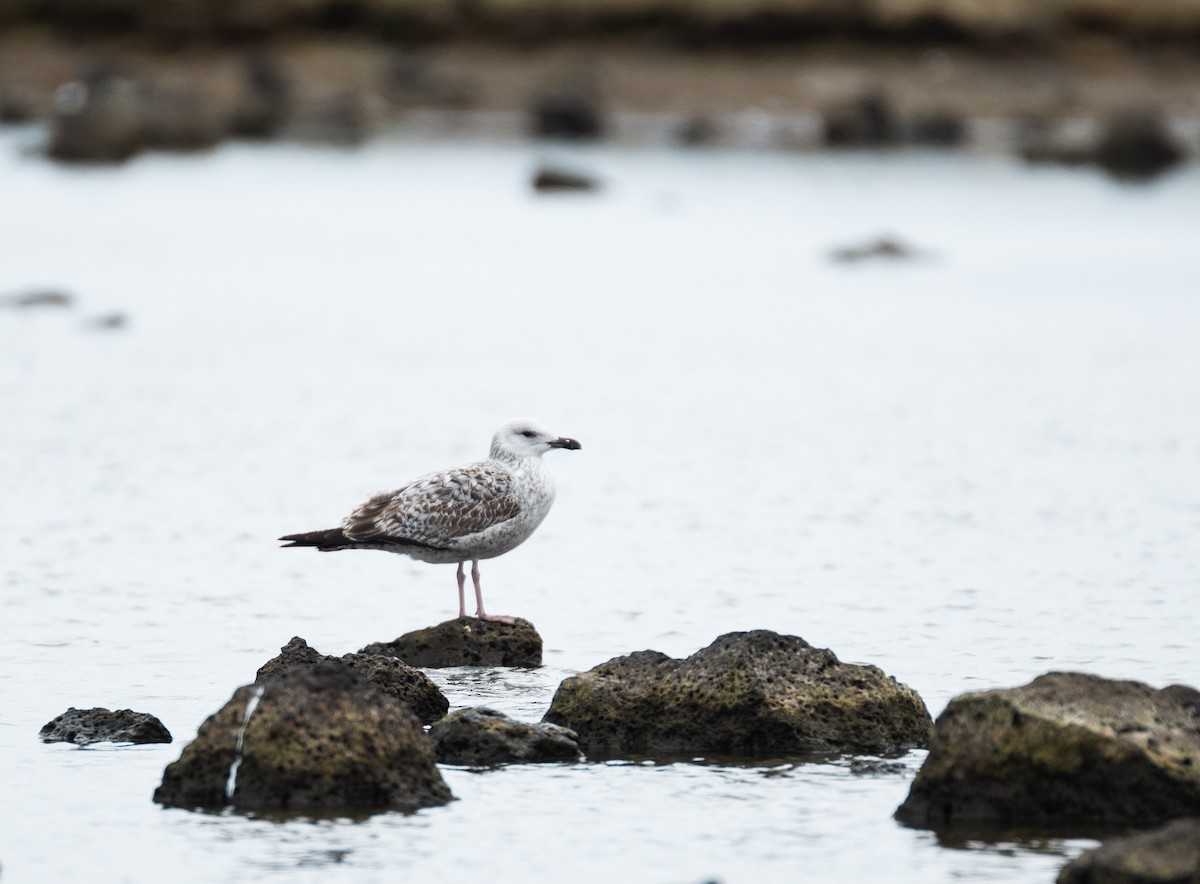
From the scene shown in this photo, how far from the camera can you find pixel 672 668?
11.8m

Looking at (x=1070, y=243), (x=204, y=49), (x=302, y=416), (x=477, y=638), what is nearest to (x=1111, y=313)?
(x=1070, y=243)

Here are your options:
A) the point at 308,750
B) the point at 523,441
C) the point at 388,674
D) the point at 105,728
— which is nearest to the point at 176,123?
the point at 523,441

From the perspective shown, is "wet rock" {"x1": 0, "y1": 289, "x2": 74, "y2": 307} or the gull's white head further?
"wet rock" {"x1": 0, "y1": 289, "x2": 74, "y2": 307}

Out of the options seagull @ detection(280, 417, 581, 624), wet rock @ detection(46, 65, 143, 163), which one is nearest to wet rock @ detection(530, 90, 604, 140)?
wet rock @ detection(46, 65, 143, 163)

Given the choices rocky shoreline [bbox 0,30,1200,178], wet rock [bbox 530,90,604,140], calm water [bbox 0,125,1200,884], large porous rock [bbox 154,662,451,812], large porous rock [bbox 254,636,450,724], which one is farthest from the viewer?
wet rock [bbox 530,90,604,140]

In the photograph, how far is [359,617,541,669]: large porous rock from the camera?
13.6m

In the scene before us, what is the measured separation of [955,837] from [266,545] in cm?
941

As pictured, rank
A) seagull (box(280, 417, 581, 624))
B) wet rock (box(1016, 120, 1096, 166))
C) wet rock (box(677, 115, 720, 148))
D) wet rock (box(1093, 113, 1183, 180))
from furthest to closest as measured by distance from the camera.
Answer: wet rock (box(677, 115, 720, 148)), wet rock (box(1016, 120, 1096, 166)), wet rock (box(1093, 113, 1183, 180)), seagull (box(280, 417, 581, 624))

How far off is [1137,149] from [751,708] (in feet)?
201

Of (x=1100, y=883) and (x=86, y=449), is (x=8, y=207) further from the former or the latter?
(x=1100, y=883)

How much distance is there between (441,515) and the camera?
13.8m

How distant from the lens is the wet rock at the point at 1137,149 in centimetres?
6906

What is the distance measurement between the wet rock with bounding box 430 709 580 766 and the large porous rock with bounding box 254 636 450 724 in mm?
504

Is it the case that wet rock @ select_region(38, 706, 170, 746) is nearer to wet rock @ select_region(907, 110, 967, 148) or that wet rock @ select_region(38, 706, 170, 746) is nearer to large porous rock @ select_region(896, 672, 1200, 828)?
large porous rock @ select_region(896, 672, 1200, 828)
